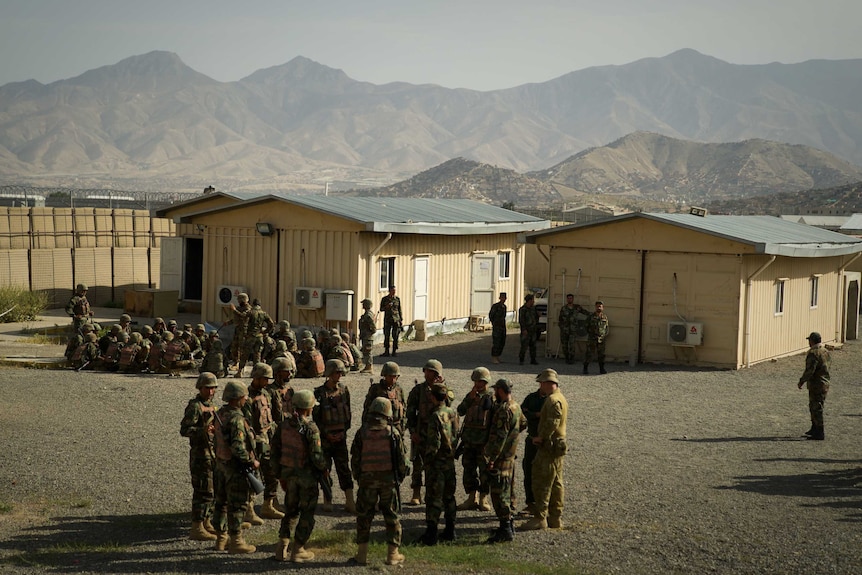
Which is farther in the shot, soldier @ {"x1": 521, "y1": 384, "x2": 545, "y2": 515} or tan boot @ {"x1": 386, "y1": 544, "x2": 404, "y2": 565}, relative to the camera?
soldier @ {"x1": 521, "y1": 384, "x2": 545, "y2": 515}

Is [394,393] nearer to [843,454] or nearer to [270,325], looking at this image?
[843,454]

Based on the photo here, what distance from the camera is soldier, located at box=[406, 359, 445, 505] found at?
1058cm

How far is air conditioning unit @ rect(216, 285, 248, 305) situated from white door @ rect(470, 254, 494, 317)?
6316 millimetres

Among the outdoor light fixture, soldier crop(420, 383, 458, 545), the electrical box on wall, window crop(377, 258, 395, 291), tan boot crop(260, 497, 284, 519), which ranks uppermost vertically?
the outdoor light fixture

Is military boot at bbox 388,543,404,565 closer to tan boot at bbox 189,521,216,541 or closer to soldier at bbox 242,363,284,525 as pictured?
soldier at bbox 242,363,284,525

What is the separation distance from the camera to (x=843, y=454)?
46.2 feet

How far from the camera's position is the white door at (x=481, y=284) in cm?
2816

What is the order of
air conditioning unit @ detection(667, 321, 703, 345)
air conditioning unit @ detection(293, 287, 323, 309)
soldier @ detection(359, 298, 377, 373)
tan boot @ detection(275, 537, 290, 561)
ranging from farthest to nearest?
1. air conditioning unit @ detection(293, 287, 323, 309)
2. air conditioning unit @ detection(667, 321, 703, 345)
3. soldier @ detection(359, 298, 377, 373)
4. tan boot @ detection(275, 537, 290, 561)

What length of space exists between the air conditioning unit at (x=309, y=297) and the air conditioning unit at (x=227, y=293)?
5.67ft

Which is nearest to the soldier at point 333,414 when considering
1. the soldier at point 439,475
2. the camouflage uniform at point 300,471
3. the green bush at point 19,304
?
the soldier at point 439,475

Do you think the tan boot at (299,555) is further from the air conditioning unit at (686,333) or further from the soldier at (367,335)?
the air conditioning unit at (686,333)

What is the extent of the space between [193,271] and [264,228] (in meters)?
5.79

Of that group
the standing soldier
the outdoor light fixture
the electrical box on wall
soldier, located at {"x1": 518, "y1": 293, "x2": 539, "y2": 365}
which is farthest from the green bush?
the standing soldier

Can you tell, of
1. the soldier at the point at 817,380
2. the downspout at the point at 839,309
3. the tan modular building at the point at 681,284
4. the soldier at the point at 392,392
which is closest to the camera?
the soldier at the point at 392,392
